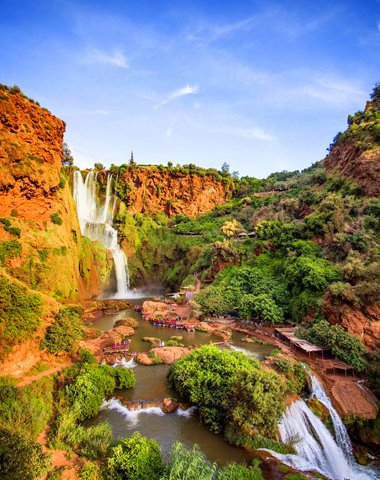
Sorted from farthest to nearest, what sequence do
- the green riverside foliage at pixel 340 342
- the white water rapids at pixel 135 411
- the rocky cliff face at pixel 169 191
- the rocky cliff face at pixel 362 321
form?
the rocky cliff face at pixel 169 191 < the rocky cliff face at pixel 362 321 < the green riverside foliage at pixel 340 342 < the white water rapids at pixel 135 411

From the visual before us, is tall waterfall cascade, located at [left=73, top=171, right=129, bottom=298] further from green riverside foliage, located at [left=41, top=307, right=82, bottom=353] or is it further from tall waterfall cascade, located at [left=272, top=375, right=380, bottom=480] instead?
tall waterfall cascade, located at [left=272, top=375, right=380, bottom=480]

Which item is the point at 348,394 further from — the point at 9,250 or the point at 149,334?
the point at 9,250

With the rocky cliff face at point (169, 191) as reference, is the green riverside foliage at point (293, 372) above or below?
below

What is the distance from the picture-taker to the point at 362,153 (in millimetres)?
38625

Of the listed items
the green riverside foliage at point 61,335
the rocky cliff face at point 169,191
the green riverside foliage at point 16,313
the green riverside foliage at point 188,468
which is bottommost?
the green riverside foliage at point 188,468

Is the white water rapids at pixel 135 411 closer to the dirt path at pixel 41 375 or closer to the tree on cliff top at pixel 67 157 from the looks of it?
the dirt path at pixel 41 375

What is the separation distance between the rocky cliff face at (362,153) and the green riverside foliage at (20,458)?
37.8 meters

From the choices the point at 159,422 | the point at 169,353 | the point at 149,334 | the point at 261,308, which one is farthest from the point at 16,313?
the point at 261,308

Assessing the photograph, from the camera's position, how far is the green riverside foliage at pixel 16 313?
14.9 metres

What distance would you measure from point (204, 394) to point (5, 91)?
1403 inches

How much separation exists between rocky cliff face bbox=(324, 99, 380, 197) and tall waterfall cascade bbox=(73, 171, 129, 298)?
1462 inches

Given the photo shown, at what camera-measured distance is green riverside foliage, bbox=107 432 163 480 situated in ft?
33.2

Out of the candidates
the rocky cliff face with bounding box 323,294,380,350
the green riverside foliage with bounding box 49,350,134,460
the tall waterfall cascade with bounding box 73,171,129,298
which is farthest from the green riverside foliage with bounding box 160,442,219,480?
the tall waterfall cascade with bounding box 73,171,129,298

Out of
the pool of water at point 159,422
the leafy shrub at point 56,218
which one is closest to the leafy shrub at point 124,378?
the pool of water at point 159,422
